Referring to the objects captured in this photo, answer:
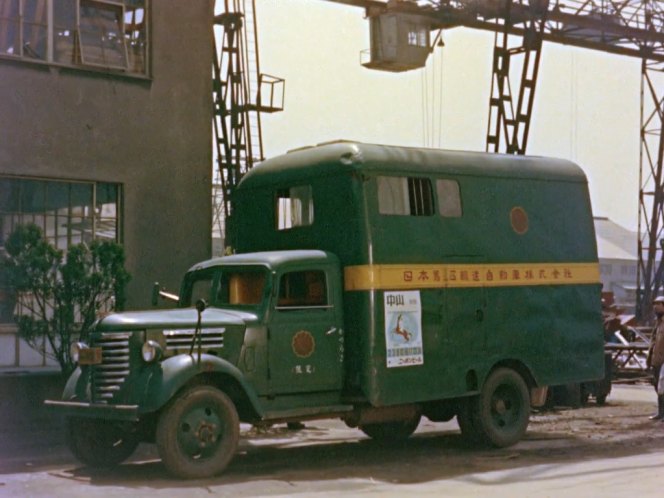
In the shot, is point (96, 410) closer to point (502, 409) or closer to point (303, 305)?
point (303, 305)

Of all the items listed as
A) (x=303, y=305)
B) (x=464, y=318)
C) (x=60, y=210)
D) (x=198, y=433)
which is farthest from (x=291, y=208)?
(x=60, y=210)

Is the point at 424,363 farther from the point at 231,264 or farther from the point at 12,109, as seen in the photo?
the point at 12,109

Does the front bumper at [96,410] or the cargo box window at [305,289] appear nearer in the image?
Answer: the front bumper at [96,410]

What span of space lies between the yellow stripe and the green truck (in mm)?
22

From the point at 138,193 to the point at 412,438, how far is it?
18.8 ft

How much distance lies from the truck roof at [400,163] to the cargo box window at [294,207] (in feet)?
0.65

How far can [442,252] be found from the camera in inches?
538

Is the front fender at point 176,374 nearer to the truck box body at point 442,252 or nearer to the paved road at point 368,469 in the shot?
the paved road at point 368,469

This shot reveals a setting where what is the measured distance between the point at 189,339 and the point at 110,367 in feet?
2.90

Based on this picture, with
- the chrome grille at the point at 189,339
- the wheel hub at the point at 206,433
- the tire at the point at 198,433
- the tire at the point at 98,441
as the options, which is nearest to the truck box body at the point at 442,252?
the chrome grille at the point at 189,339

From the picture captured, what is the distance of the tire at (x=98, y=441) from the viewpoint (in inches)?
483

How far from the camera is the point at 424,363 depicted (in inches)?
525

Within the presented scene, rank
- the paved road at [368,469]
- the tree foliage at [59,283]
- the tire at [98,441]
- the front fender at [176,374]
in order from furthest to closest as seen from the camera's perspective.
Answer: the tree foliage at [59,283] → the tire at [98,441] → the front fender at [176,374] → the paved road at [368,469]

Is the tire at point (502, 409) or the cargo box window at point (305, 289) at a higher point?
the cargo box window at point (305, 289)
